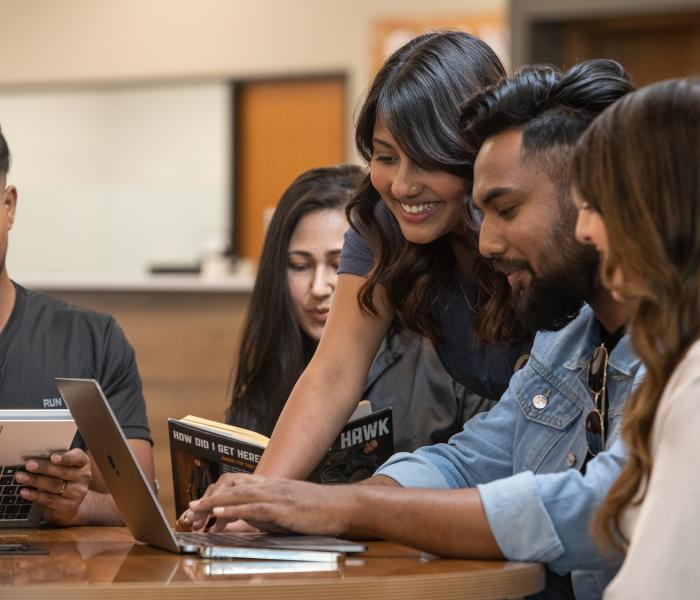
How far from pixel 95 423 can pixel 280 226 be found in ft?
3.81

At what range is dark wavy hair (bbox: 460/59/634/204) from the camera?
157 cm

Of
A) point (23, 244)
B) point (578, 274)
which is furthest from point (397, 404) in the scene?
point (23, 244)

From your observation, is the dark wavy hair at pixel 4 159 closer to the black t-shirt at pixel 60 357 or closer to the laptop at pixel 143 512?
the black t-shirt at pixel 60 357

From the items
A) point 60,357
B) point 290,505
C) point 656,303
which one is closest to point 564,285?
point 656,303

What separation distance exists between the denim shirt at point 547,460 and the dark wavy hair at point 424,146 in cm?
26

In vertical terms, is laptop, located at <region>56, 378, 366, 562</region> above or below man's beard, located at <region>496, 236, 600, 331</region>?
below

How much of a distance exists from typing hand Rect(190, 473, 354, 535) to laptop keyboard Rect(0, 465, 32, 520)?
0.41m

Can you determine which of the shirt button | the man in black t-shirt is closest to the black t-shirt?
the man in black t-shirt

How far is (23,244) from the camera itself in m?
7.98

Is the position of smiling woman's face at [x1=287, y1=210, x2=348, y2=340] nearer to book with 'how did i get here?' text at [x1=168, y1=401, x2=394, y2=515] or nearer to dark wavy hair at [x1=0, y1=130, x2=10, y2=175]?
book with 'how did i get here?' text at [x1=168, y1=401, x2=394, y2=515]

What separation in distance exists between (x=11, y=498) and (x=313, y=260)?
985 mm

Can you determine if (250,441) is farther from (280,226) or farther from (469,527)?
(280,226)

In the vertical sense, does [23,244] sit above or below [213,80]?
below

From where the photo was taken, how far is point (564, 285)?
1.53 m
